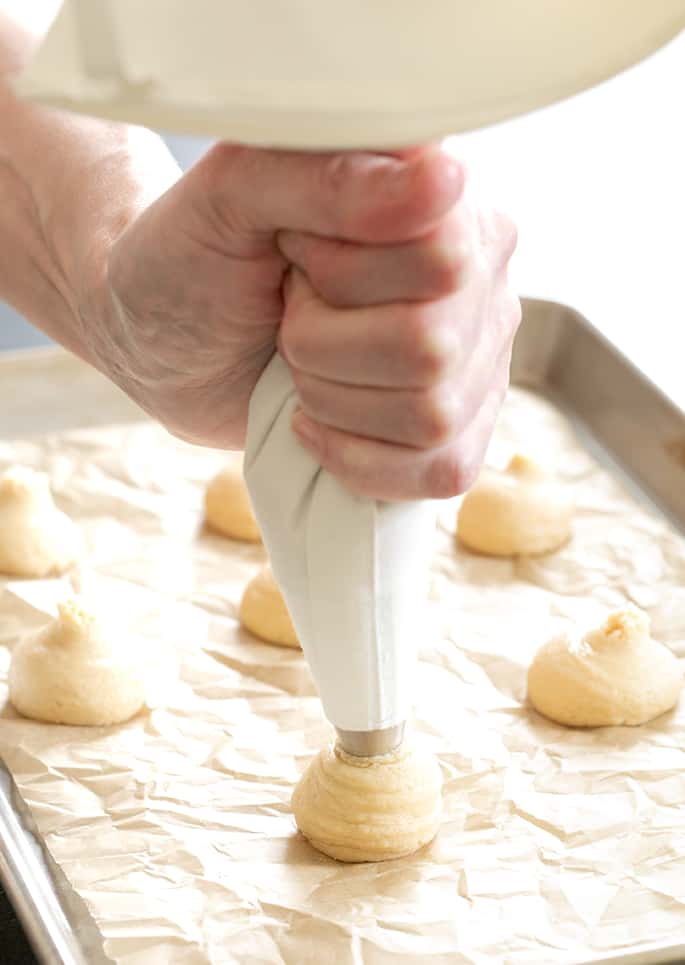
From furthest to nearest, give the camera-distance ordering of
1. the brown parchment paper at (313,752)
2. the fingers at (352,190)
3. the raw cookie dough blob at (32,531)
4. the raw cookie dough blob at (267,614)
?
the raw cookie dough blob at (32,531) < the raw cookie dough blob at (267,614) < the brown parchment paper at (313,752) < the fingers at (352,190)

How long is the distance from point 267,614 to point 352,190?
2.44ft

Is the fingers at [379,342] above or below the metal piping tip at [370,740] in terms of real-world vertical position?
above

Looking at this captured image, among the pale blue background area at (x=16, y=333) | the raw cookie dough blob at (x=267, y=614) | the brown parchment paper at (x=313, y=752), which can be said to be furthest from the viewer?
the pale blue background area at (x=16, y=333)

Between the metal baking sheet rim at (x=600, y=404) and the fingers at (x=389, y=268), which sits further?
the metal baking sheet rim at (x=600, y=404)

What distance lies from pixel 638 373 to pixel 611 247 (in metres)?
0.77

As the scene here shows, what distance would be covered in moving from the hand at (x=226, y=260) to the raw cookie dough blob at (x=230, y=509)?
394 mm

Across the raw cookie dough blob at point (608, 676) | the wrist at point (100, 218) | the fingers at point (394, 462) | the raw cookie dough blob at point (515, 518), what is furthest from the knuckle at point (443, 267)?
the raw cookie dough blob at point (515, 518)

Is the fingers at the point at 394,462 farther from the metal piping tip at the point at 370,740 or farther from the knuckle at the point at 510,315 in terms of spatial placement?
the metal piping tip at the point at 370,740

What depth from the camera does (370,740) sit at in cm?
114

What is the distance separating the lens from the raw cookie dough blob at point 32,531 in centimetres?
159

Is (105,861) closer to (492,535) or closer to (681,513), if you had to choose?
(492,535)

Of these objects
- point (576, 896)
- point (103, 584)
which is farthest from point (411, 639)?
point (103, 584)

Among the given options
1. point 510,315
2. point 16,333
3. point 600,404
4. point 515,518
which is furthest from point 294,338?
point 16,333

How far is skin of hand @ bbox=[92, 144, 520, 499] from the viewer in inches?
31.4
